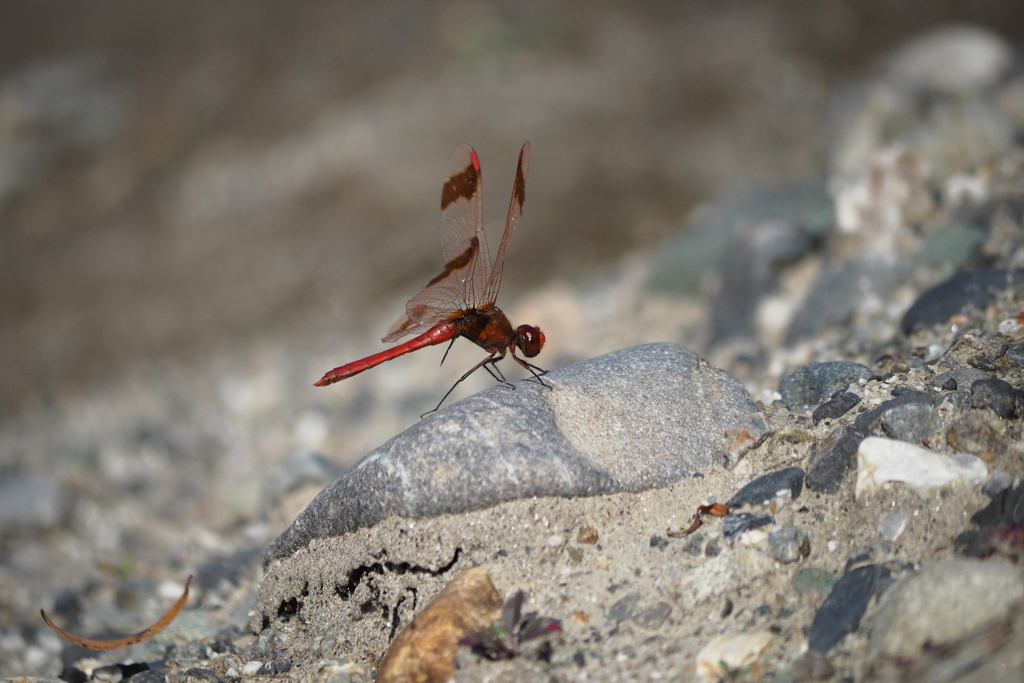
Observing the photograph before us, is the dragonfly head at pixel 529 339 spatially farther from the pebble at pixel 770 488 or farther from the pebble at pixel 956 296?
the pebble at pixel 956 296

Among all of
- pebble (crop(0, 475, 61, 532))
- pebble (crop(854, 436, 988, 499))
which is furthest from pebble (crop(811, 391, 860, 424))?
pebble (crop(0, 475, 61, 532))

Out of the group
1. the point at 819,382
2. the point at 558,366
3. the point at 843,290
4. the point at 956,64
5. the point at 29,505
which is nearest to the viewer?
the point at 819,382

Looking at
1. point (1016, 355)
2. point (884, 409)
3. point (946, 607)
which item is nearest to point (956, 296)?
point (1016, 355)

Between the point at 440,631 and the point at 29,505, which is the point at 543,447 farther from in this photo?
the point at 29,505

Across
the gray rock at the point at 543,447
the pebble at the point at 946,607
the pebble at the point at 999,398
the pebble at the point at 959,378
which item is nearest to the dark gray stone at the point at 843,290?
the pebble at the point at 959,378

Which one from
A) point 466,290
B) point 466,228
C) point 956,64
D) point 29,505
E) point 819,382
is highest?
point 956,64

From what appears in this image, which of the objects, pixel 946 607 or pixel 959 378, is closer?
pixel 946 607
